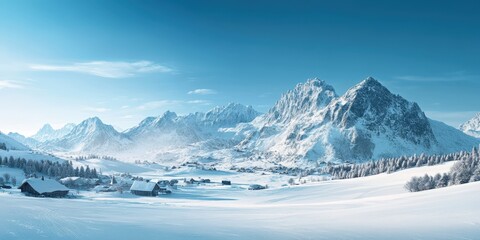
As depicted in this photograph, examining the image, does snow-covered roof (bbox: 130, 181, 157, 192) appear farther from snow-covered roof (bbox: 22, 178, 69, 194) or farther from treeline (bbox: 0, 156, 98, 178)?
treeline (bbox: 0, 156, 98, 178)

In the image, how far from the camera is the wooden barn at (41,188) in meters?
85.9

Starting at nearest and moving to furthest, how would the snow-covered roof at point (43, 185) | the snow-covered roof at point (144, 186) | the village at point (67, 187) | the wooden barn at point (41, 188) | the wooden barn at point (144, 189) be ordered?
1. the wooden barn at point (41, 188)
2. the snow-covered roof at point (43, 185)
3. the village at point (67, 187)
4. the wooden barn at point (144, 189)
5. the snow-covered roof at point (144, 186)

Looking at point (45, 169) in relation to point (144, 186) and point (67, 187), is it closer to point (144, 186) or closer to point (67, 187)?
point (67, 187)

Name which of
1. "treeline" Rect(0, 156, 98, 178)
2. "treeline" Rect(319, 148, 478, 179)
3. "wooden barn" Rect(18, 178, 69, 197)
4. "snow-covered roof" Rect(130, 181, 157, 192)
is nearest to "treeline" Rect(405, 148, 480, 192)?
"treeline" Rect(319, 148, 478, 179)

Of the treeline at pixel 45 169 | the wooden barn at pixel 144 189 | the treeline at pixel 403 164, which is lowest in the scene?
the wooden barn at pixel 144 189

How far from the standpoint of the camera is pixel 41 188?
87125 millimetres

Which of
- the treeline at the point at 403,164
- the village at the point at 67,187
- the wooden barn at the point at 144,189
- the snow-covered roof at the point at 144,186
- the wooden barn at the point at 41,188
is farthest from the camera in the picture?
the treeline at the point at 403,164

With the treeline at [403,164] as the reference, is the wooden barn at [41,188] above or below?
below

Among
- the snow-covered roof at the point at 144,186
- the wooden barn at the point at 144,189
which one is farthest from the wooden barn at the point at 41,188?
the snow-covered roof at the point at 144,186

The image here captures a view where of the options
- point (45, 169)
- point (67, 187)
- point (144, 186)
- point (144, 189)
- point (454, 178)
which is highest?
point (454, 178)

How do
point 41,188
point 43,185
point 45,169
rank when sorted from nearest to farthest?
point 41,188, point 43,185, point 45,169

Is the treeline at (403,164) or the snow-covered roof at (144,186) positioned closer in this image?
the snow-covered roof at (144,186)

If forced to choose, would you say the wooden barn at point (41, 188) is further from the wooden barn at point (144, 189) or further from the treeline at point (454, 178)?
the treeline at point (454, 178)

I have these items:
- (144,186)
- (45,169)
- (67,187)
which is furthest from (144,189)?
(45,169)
